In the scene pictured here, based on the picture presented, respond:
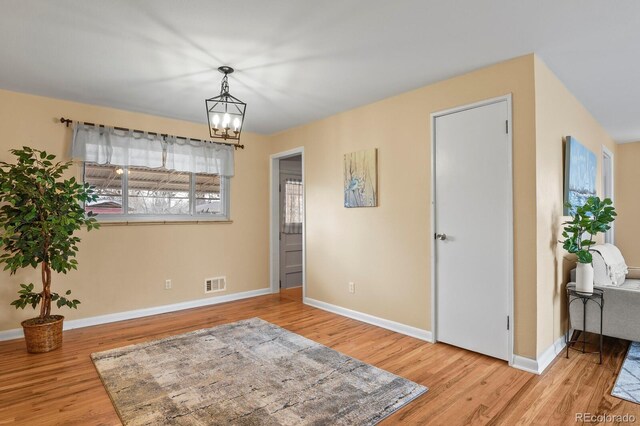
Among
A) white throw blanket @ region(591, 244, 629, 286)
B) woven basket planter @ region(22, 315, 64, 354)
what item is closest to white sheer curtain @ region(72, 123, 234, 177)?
woven basket planter @ region(22, 315, 64, 354)

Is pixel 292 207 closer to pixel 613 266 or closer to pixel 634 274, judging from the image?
pixel 613 266

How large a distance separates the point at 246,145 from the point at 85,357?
3362 millimetres

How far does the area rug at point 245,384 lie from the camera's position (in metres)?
2.09

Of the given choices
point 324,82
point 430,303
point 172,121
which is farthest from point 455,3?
point 172,121

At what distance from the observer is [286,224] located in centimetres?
571

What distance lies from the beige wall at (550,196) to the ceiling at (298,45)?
246mm

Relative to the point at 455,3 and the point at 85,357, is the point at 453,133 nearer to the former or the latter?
the point at 455,3

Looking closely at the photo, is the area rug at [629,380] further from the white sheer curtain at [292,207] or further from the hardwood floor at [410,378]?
the white sheer curtain at [292,207]

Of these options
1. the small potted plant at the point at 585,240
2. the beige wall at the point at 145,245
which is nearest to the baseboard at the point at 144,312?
the beige wall at the point at 145,245

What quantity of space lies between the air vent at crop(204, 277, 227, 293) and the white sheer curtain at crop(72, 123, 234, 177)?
152 centimetres

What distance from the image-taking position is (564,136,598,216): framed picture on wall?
3.18 meters

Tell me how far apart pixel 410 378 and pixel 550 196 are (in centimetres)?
195

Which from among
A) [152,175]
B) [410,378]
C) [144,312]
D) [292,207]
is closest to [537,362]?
[410,378]

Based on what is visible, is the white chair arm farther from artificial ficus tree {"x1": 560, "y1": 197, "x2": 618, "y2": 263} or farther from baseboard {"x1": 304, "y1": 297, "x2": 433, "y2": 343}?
baseboard {"x1": 304, "y1": 297, "x2": 433, "y2": 343}
